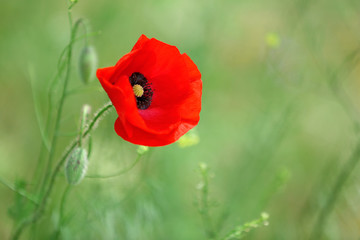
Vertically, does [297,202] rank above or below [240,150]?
below

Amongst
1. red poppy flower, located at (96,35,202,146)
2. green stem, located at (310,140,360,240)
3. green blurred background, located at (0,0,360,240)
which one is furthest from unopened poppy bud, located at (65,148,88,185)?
green stem, located at (310,140,360,240)

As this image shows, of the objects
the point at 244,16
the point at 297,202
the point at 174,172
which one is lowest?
the point at 297,202

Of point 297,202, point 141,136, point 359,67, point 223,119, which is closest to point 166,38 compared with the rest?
point 223,119

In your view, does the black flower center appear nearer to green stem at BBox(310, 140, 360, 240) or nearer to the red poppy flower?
the red poppy flower

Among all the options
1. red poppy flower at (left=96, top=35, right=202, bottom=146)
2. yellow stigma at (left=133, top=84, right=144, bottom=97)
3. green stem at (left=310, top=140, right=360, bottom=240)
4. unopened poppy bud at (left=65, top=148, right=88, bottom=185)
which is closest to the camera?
red poppy flower at (left=96, top=35, right=202, bottom=146)

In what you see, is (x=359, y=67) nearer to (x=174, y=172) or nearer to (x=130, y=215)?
(x=174, y=172)

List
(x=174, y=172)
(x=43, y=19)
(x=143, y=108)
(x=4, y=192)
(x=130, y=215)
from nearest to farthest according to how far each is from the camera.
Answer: (x=143, y=108) < (x=130, y=215) < (x=4, y=192) < (x=174, y=172) < (x=43, y=19)
